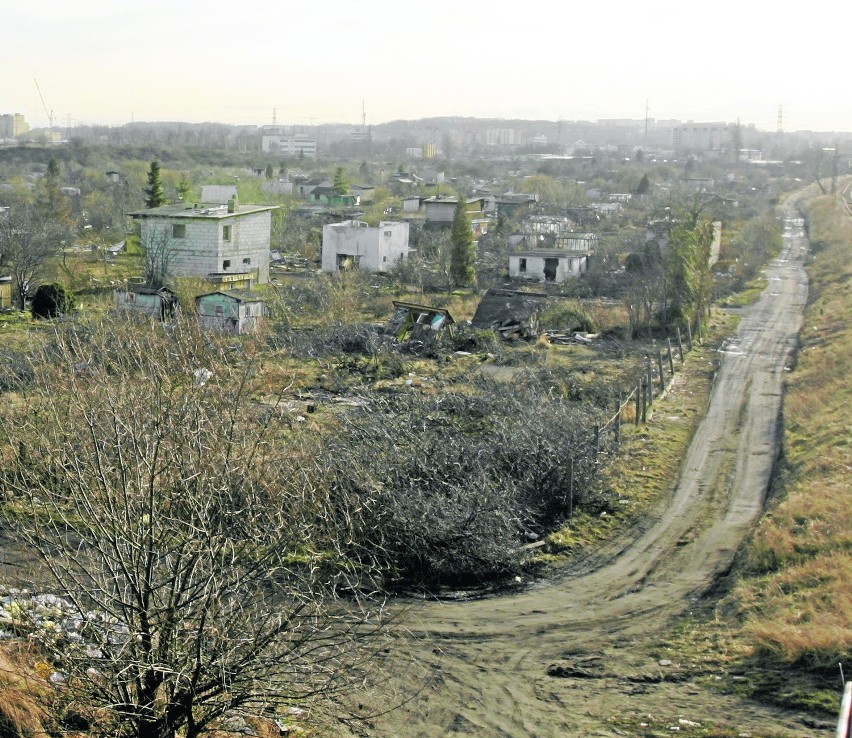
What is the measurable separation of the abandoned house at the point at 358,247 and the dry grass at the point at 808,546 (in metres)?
18.5

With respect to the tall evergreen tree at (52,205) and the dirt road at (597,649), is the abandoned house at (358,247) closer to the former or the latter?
→ the tall evergreen tree at (52,205)

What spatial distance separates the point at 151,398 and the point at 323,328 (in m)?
16.6

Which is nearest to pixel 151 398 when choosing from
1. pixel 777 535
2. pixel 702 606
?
pixel 702 606

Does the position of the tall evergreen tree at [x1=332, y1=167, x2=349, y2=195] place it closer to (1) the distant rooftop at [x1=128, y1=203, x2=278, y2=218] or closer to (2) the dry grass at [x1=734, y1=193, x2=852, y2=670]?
(1) the distant rooftop at [x1=128, y1=203, x2=278, y2=218]

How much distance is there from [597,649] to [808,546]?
276cm

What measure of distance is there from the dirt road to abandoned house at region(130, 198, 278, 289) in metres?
18.5

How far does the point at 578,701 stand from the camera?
7.42 metres

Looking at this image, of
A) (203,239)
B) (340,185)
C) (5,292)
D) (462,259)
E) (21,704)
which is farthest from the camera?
(340,185)

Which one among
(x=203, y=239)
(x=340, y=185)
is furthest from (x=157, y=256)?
(x=340, y=185)

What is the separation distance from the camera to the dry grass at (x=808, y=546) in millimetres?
7918

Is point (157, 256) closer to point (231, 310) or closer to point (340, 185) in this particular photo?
point (231, 310)

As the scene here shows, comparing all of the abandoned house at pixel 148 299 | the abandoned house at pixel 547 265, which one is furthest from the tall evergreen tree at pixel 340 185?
the abandoned house at pixel 148 299

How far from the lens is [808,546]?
32.1 ft

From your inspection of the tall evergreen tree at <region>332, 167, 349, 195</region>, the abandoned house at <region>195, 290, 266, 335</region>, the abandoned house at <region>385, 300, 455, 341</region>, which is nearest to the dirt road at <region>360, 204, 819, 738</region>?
the abandoned house at <region>385, 300, 455, 341</region>
